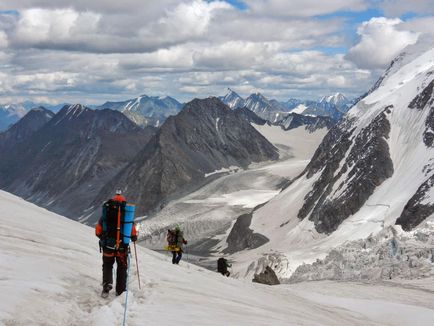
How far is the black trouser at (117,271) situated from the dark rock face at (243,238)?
105 m

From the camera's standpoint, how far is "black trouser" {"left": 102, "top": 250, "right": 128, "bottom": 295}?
1359 centimetres

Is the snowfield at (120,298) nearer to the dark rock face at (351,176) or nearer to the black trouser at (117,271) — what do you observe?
the black trouser at (117,271)

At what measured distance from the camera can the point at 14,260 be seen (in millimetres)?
14500

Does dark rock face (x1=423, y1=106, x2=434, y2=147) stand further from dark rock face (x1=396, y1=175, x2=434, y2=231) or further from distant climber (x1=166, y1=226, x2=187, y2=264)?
distant climber (x1=166, y1=226, x2=187, y2=264)

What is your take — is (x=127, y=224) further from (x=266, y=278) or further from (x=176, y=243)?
(x=266, y=278)

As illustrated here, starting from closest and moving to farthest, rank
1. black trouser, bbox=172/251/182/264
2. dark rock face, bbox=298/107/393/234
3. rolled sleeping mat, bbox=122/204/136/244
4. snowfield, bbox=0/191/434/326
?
snowfield, bbox=0/191/434/326
rolled sleeping mat, bbox=122/204/136/244
black trouser, bbox=172/251/182/264
dark rock face, bbox=298/107/393/234

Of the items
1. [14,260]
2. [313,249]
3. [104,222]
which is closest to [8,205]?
[14,260]

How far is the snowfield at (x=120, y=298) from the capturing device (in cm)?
1166

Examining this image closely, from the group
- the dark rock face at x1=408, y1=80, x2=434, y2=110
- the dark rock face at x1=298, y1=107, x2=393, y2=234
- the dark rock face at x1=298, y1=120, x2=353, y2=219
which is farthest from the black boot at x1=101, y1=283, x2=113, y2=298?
the dark rock face at x1=408, y1=80, x2=434, y2=110

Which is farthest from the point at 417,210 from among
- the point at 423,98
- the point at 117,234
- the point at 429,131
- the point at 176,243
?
the point at 117,234

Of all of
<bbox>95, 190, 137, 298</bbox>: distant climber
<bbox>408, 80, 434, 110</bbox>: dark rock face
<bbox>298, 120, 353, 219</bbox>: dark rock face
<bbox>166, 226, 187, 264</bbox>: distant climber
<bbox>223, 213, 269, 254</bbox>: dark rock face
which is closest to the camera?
<bbox>95, 190, 137, 298</bbox>: distant climber

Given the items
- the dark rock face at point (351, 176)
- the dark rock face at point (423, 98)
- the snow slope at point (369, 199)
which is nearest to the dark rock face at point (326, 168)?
the dark rock face at point (351, 176)

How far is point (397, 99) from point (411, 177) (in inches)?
1351

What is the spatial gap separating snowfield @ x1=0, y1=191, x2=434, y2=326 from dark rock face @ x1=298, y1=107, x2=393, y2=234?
8263 cm
